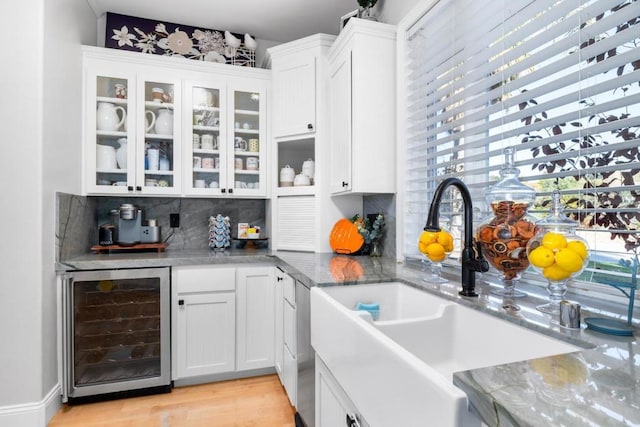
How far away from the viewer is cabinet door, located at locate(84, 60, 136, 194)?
8.00 feet

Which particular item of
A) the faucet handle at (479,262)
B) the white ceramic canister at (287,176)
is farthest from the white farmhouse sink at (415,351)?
the white ceramic canister at (287,176)

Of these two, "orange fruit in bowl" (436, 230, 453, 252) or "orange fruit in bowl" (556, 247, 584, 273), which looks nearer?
"orange fruit in bowl" (556, 247, 584, 273)

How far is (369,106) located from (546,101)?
112 cm

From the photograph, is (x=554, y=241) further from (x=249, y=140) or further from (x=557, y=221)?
(x=249, y=140)

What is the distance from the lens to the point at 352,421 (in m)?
1.01

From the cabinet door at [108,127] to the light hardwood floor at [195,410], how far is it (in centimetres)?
141

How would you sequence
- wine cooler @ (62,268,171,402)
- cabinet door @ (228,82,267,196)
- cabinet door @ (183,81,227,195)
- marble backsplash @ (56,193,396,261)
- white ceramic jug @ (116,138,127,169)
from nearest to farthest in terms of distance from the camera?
wine cooler @ (62,268,171,402) → marble backsplash @ (56,193,396,261) → white ceramic jug @ (116,138,127,169) → cabinet door @ (183,81,227,195) → cabinet door @ (228,82,267,196)

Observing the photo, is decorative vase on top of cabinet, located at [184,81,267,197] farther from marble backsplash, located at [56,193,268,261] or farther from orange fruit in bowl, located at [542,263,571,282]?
orange fruit in bowl, located at [542,263,571,282]

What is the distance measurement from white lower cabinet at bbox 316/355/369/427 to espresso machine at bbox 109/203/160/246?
1823 millimetres

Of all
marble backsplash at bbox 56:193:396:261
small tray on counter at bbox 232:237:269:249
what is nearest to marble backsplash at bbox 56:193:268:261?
marble backsplash at bbox 56:193:396:261

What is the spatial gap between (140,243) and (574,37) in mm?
2755

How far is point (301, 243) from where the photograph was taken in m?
2.63

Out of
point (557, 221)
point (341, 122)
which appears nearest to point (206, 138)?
point (341, 122)

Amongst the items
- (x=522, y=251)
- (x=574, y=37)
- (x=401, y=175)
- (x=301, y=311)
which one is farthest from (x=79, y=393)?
(x=574, y=37)
